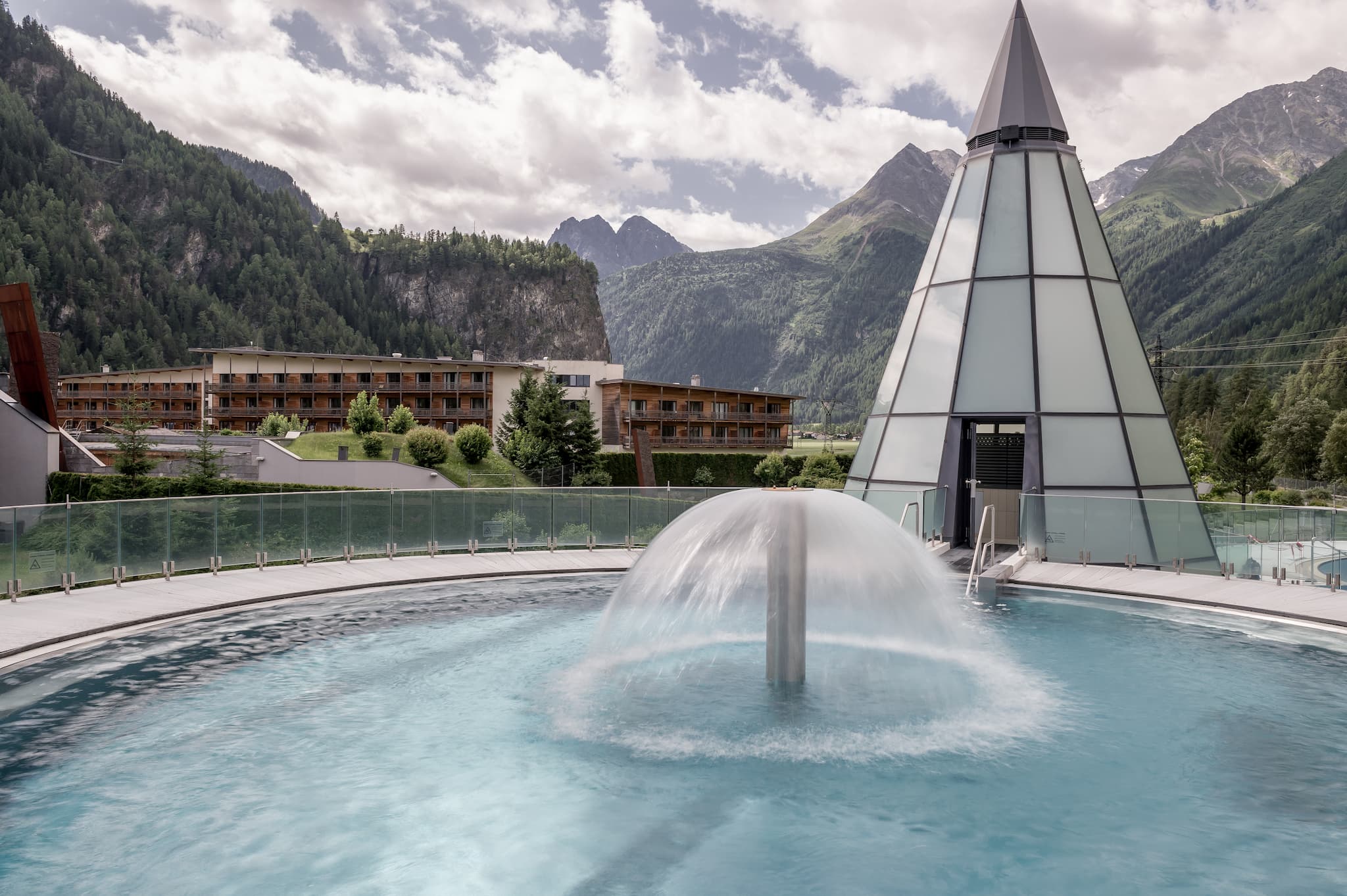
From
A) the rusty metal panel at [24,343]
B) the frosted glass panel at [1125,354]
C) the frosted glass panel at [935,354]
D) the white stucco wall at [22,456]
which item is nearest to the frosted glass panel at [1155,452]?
the frosted glass panel at [1125,354]

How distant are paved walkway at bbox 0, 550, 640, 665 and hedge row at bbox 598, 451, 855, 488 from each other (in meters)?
43.1

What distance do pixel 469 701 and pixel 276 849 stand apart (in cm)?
385

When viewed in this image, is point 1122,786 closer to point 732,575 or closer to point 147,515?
point 732,575

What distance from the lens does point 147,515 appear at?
60.0 ft

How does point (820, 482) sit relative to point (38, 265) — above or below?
below

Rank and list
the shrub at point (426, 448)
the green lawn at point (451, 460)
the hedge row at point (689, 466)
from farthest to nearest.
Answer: the hedge row at point (689, 466), the green lawn at point (451, 460), the shrub at point (426, 448)

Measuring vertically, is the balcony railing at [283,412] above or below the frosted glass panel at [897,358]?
above

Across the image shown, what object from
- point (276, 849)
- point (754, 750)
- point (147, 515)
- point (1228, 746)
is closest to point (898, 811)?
point (754, 750)

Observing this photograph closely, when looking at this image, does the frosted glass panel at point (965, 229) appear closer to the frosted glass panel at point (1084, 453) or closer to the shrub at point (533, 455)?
the frosted glass panel at point (1084, 453)

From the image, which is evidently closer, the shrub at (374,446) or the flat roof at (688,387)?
the shrub at (374,446)

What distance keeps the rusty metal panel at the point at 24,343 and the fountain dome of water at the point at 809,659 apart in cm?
4179

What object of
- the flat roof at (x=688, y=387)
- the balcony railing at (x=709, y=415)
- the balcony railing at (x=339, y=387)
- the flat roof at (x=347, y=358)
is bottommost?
the balcony railing at (x=709, y=415)

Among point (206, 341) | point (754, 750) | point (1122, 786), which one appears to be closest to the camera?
point (1122, 786)

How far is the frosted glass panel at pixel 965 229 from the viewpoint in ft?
81.0
